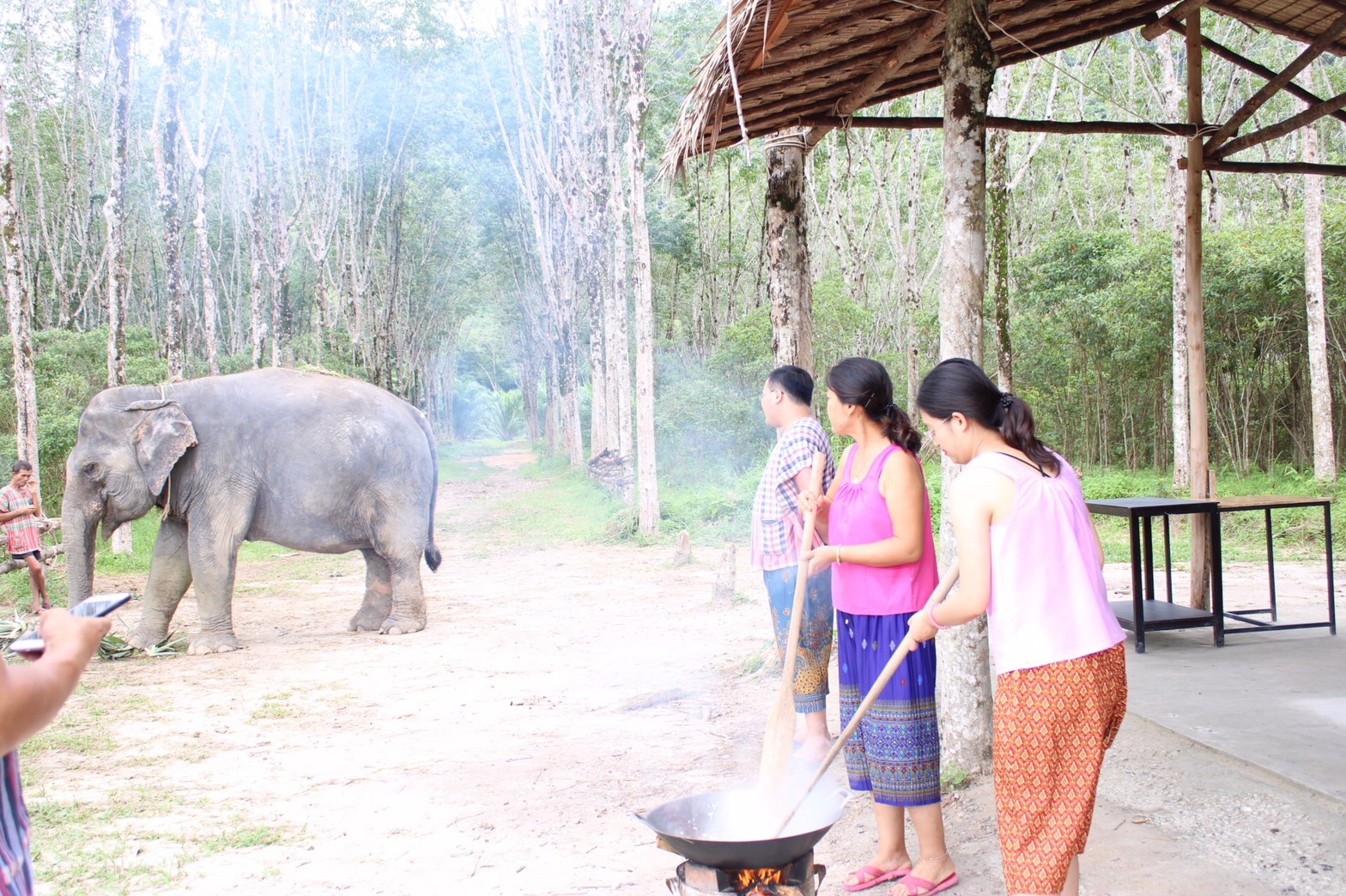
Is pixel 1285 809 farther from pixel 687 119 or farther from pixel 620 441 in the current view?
pixel 620 441

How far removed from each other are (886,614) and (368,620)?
20.9 ft

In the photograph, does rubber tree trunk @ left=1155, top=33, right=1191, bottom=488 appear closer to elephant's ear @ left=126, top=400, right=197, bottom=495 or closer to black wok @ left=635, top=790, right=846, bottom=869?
elephant's ear @ left=126, top=400, right=197, bottom=495

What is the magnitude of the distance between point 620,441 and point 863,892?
1337 centimetres

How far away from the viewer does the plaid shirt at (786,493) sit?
3.77m

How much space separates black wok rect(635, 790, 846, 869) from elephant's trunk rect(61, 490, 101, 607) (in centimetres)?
614

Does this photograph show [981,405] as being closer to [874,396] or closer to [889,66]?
[874,396]

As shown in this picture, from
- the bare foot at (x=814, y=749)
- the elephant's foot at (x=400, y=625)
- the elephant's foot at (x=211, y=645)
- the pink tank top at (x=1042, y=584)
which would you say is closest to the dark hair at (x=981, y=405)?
the pink tank top at (x=1042, y=584)

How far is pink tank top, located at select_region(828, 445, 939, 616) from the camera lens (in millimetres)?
2992

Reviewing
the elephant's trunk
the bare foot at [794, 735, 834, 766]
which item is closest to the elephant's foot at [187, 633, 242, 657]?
the elephant's trunk

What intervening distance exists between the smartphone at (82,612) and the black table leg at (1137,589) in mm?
4566

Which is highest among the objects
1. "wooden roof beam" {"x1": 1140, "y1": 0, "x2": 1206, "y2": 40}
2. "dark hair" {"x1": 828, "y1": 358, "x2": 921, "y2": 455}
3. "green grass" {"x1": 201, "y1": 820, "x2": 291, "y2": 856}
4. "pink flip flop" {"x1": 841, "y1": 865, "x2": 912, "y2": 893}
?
"wooden roof beam" {"x1": 1140, "y1": 0, "x2": 1206, "y2": 40}

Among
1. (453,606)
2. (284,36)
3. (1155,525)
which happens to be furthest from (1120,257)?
(284,36)

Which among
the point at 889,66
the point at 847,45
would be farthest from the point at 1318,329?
the point at 847,45

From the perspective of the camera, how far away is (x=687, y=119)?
4.60 m
